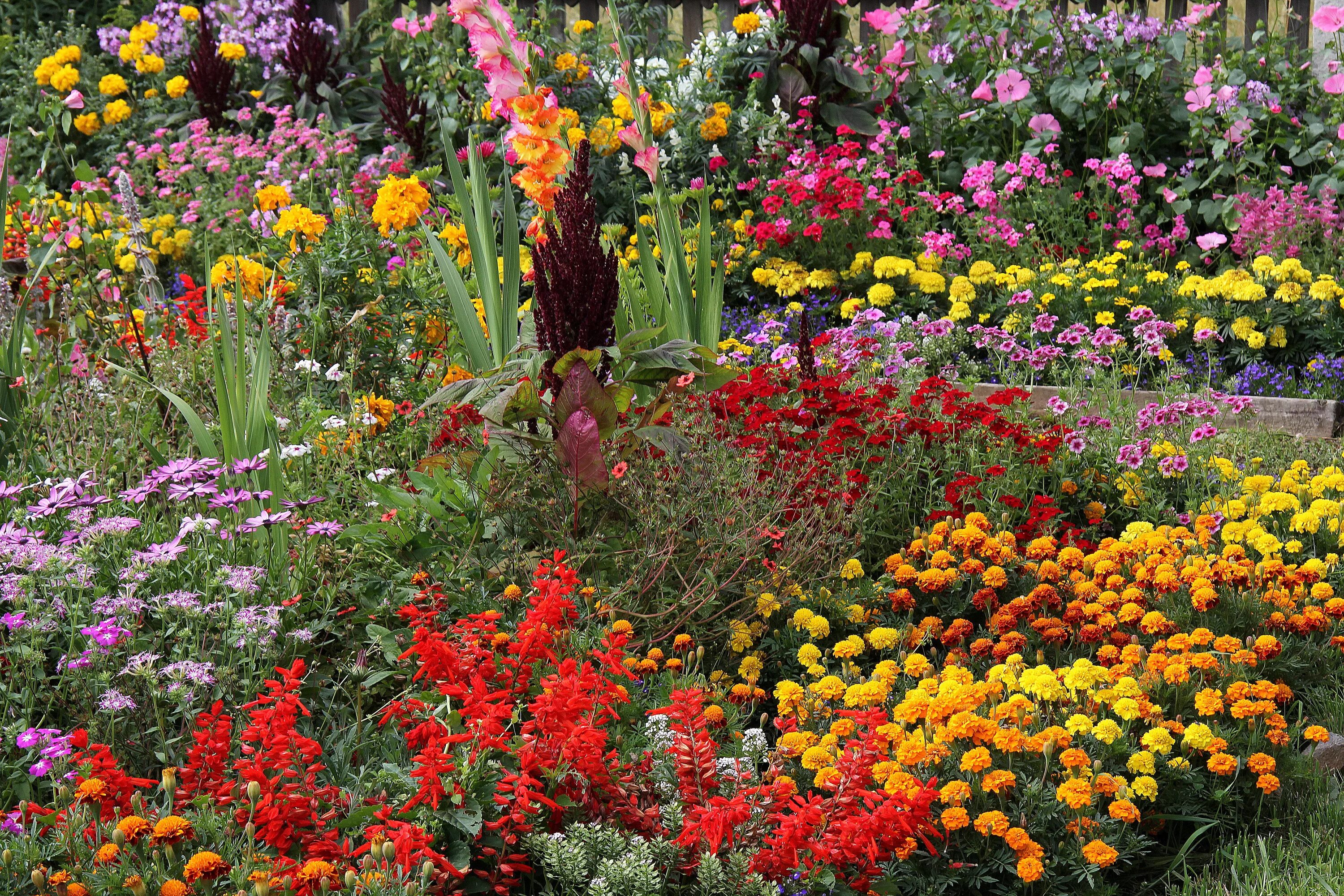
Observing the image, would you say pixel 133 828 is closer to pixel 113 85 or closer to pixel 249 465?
pixel 249 465

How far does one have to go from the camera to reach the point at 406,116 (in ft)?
21.8

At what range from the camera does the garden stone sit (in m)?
2.79

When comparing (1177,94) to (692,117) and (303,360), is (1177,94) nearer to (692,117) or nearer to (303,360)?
(692,117)

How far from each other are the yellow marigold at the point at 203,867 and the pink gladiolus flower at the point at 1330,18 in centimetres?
667

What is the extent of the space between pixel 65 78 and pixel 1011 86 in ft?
19.2

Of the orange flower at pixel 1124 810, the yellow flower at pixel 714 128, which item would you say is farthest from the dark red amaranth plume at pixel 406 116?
the orange flower at pixel 1124 810

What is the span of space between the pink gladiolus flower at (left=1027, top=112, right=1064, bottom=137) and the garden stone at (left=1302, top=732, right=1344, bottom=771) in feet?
14.6

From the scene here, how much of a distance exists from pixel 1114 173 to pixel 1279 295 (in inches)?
49.6

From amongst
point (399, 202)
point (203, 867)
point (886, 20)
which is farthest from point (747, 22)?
point (203, 867)

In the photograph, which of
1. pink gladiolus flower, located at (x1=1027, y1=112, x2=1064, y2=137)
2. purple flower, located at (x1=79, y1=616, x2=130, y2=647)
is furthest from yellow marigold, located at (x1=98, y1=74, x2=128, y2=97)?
purple flower, located at (x1=79, y1=616, x2=130, y2=647)

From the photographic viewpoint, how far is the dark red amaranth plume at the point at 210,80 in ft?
27.0

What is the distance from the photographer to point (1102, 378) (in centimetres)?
445

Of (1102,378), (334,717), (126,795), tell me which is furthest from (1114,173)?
(126,795)

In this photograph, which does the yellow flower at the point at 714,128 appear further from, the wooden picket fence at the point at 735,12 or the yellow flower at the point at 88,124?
the yellow flower at the point at 88,124
